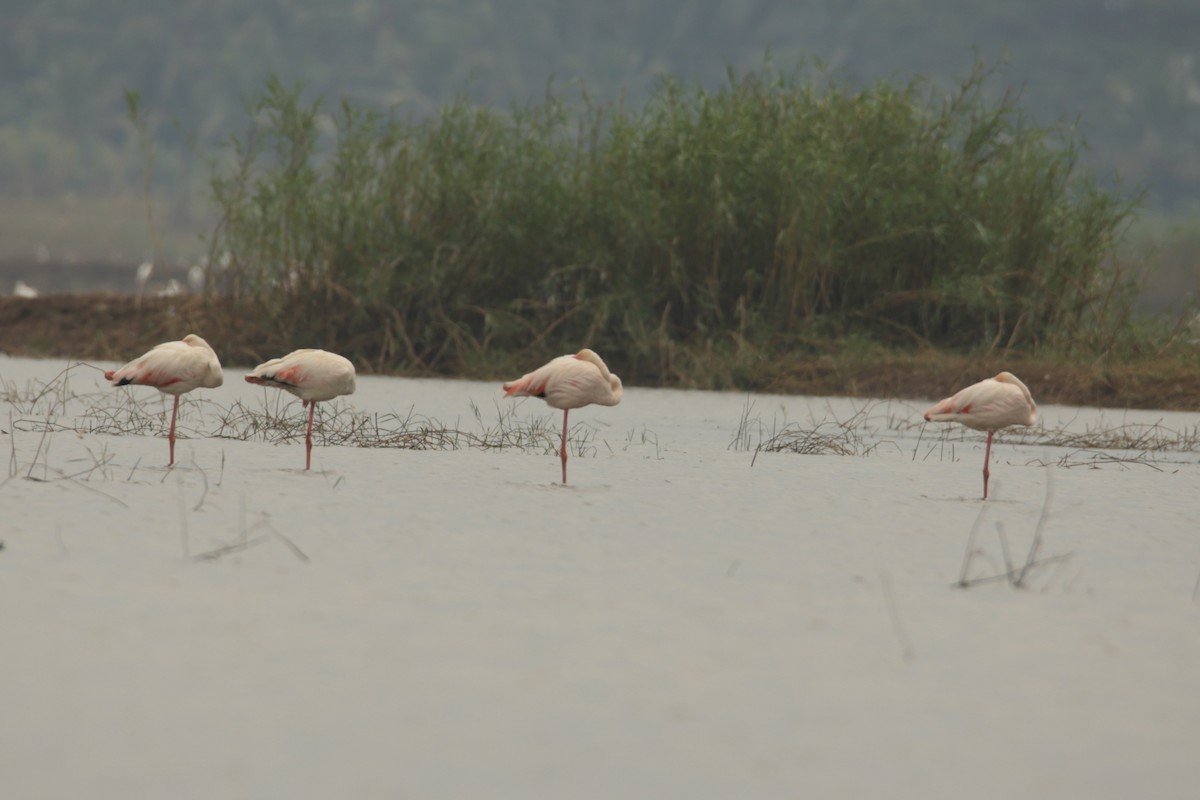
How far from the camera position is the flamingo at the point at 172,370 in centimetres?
623

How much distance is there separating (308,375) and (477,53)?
119843mm

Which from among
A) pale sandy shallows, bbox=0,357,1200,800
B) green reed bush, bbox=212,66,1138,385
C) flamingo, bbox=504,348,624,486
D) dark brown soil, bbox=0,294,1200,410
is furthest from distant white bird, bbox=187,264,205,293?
pale sandy shallows, bbox=0,357,1200,800

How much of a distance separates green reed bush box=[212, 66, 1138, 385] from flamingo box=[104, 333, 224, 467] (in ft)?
19.5

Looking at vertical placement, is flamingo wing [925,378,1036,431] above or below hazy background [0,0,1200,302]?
below

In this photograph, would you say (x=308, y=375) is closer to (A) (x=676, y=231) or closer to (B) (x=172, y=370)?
(B) (x=172, y=370)

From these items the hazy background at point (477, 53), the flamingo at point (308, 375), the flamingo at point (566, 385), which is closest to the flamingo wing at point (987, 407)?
the flamingo at point (566, 385)

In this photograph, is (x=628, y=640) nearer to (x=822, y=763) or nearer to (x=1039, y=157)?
(x=822, y=763)

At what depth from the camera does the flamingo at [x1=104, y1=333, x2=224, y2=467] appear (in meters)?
6.23

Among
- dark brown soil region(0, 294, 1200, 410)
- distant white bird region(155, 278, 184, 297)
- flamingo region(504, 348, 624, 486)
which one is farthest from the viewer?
distant white bird region(155, 278, 184, 297)

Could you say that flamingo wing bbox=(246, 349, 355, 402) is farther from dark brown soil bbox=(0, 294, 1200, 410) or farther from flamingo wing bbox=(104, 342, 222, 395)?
dark brown soil bbox=(0, 294, 1200, 410)

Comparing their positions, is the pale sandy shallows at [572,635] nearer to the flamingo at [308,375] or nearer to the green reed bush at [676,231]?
the flamingo at [308,375]

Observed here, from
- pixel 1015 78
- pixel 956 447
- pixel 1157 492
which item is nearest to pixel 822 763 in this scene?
pixel 1157 492

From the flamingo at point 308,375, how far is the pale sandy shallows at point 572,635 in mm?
332

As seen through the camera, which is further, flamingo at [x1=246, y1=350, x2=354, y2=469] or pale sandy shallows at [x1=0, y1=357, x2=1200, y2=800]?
flamingo at [x1=246, y1=350, x2=354, y2=469]
